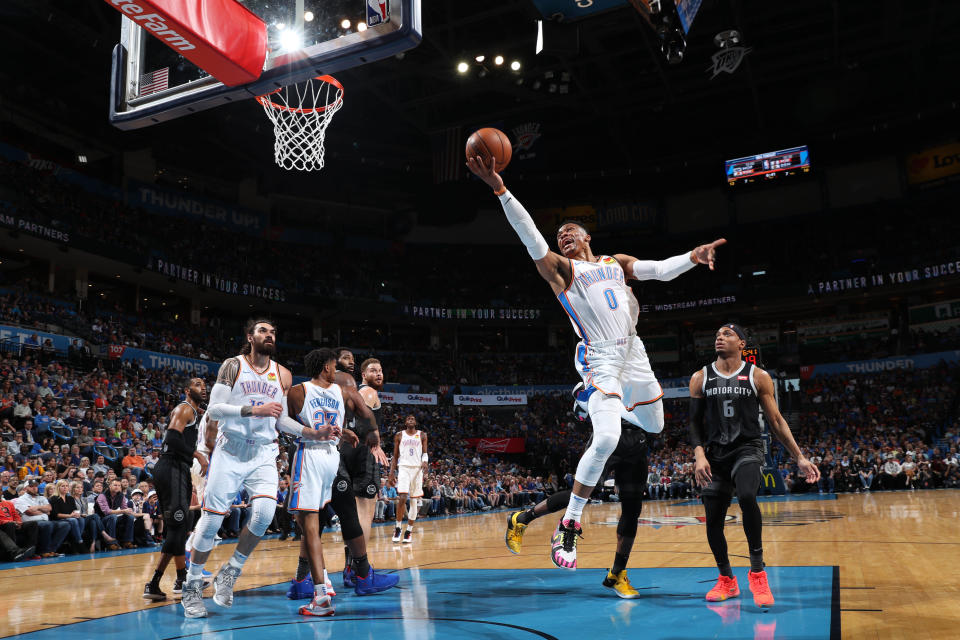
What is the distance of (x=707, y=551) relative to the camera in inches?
297


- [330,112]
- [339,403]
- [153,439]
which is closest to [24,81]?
[153,439]

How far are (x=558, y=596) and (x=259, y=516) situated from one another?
86.6 inches

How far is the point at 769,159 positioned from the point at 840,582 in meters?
30.3

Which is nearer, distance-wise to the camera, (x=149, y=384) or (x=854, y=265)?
(x=149, y=384)

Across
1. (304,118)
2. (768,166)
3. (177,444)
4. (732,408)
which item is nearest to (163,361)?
(304,118)

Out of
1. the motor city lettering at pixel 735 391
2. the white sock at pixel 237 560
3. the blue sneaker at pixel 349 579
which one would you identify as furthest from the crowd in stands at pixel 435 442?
the motor city lettering at pixel 735 391

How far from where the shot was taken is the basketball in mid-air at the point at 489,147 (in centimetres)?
457

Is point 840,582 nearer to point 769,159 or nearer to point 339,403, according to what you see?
point 339,403

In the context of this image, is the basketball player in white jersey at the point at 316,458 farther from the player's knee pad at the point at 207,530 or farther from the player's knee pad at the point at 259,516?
the player's knee pad at the point at 207,530

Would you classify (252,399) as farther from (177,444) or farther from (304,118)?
(304,118)

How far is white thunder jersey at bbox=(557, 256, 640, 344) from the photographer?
4957 mm

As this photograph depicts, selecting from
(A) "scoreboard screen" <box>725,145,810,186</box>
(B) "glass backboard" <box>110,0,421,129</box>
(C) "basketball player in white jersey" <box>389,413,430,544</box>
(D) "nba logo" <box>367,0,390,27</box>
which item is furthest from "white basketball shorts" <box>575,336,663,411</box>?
(A) "scoreboard screen" <box>725,145,810,186</box>

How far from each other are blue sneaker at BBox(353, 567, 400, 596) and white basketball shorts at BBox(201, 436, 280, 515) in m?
1.02

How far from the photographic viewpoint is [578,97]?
2838 cm
